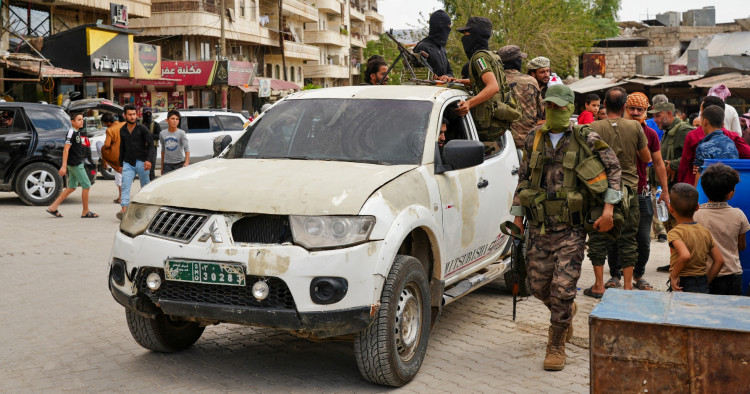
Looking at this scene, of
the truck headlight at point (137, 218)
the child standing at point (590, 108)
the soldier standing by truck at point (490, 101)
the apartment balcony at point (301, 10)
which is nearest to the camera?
the truck headlight at point (137, 218)

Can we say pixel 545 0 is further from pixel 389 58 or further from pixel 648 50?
pixel 389 58

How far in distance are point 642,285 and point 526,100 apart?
215cm

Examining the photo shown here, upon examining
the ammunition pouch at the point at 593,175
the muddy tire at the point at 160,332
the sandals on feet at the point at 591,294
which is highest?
the ammunition pouch at the point at 593,175

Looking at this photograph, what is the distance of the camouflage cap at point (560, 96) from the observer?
536 centimetres

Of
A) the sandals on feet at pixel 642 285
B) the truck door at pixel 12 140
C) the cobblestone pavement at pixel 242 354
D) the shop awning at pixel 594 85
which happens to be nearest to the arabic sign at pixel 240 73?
the shop awning at pixel 594 85

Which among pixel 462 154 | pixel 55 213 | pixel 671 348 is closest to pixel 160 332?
pixel 462 154

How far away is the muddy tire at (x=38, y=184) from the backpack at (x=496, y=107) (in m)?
10.7

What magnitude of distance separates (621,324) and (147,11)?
35417 mm

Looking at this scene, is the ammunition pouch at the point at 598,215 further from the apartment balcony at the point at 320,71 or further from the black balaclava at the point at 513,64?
the apartment balcony at the point at 320,71

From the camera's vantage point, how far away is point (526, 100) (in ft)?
26.7

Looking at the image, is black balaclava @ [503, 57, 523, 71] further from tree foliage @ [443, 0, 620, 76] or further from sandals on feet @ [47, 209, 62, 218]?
tree foliage @ [443, 0, 620, 76]

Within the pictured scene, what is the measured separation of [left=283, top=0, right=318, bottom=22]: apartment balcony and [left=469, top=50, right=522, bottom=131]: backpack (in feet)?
179

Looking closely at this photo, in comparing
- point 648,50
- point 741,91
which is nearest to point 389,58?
point 648,50

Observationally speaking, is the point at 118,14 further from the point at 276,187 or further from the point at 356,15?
the point at 356,15
